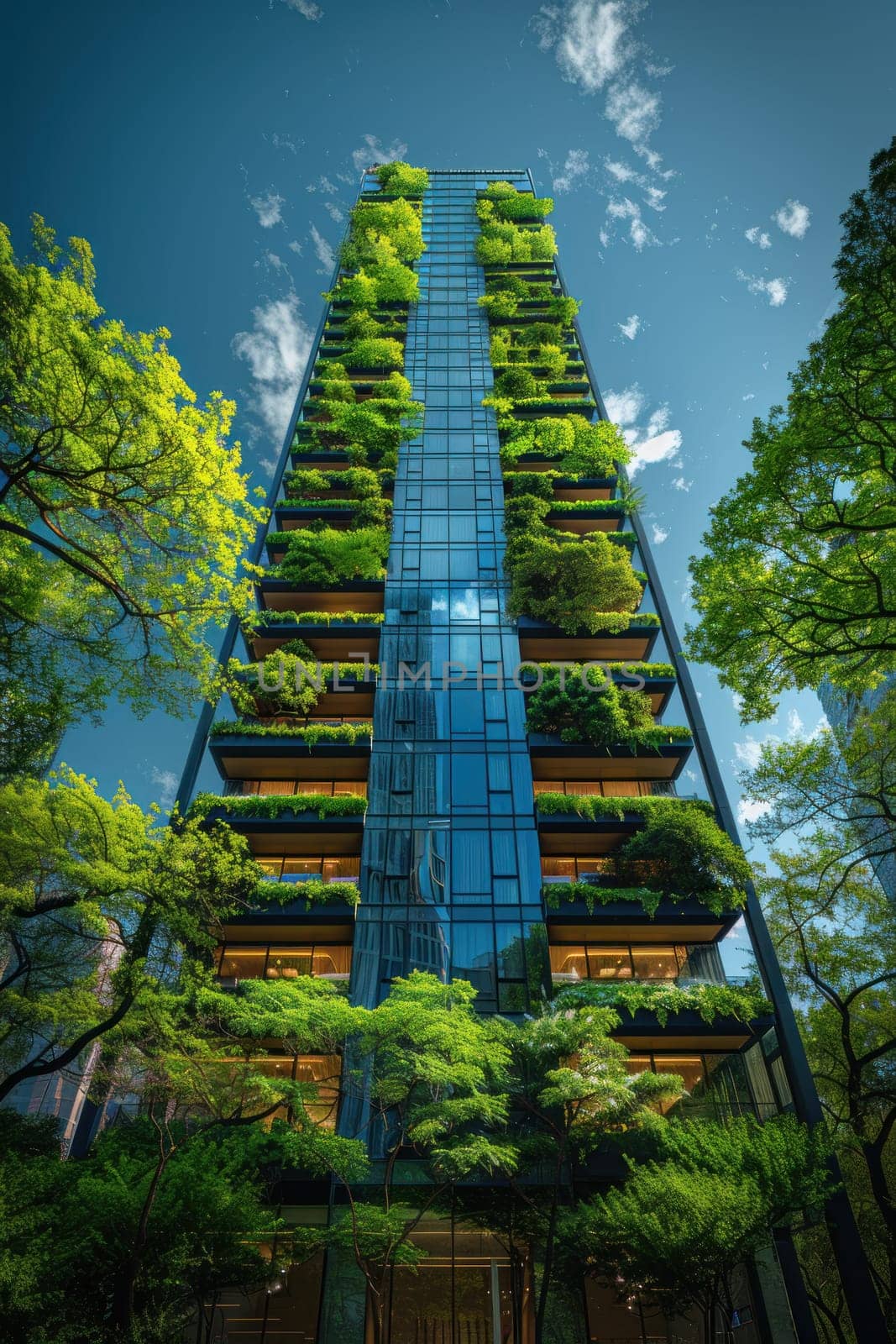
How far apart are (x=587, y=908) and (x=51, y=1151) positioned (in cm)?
1566

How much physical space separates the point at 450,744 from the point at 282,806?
674 centimetres

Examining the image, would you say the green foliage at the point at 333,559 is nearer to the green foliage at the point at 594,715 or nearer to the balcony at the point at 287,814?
the green foliage at the point at 594,715

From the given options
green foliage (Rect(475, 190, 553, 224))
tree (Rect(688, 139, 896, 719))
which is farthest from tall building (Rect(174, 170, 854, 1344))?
green foliage (Rect(475, 190, 553, 224))

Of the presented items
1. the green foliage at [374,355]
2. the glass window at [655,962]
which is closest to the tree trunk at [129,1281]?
the glass window at [655,962]

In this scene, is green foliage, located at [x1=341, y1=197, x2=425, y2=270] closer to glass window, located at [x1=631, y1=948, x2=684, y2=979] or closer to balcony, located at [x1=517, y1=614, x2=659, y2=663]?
balcony, located at [x1=517, y1=614, x2=659, y2=663]

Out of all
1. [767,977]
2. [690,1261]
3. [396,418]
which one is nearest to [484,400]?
[396,418]

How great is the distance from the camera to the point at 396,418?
142 feet

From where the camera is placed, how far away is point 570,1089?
16.1m

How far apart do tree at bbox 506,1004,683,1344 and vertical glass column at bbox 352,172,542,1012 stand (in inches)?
248

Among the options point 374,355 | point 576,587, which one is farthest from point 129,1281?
point 374,355

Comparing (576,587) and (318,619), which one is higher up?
(576,587)

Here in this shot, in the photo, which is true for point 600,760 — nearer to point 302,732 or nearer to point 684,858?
point 684,858

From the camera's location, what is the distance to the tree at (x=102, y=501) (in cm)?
1253

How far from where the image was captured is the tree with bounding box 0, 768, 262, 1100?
1634cm
